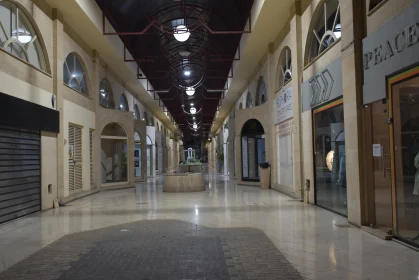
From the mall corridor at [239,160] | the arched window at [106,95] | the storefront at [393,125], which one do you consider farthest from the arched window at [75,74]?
the storefront at [393,125]

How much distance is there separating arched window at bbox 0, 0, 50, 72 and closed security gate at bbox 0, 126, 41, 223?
1659 millimetres

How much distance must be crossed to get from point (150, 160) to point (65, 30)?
530 inches

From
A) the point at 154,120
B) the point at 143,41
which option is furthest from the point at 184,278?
the point at 154,120

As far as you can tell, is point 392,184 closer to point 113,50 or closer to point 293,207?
point 293,207

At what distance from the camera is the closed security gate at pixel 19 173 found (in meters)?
6.82

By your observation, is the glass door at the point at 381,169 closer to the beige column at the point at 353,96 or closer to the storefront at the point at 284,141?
the beige column at the point at 353,96

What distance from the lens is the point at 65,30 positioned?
1009cm

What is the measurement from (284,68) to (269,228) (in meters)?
6.86

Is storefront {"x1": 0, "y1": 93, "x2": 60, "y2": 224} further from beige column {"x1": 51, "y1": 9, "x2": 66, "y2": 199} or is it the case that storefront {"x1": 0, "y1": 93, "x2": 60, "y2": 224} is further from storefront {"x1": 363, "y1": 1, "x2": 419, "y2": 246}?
storefront {"x1": 363, "y1": 1, "x2": 419, "y2": 246}

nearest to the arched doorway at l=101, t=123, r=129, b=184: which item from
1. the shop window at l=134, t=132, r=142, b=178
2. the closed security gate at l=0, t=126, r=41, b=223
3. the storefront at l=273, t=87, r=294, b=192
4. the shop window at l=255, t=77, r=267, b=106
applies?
the shop window at l=134, t=132, r=142, b=178

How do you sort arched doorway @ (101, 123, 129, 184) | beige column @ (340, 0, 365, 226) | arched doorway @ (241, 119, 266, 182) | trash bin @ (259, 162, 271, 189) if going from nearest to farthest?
1. beige column @ (340, 0, 365, 226)
2. trash bin @ (259, 162, 271, 189)
3. arched doorway @ (101, 123, 129, 184)
4. arched doorway @ (241, 119, 266, 182)

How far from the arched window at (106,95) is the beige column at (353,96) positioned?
10294 mm

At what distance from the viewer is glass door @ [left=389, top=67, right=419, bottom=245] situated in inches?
175

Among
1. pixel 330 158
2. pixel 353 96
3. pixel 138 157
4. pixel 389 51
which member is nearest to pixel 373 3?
pixel 389 51
